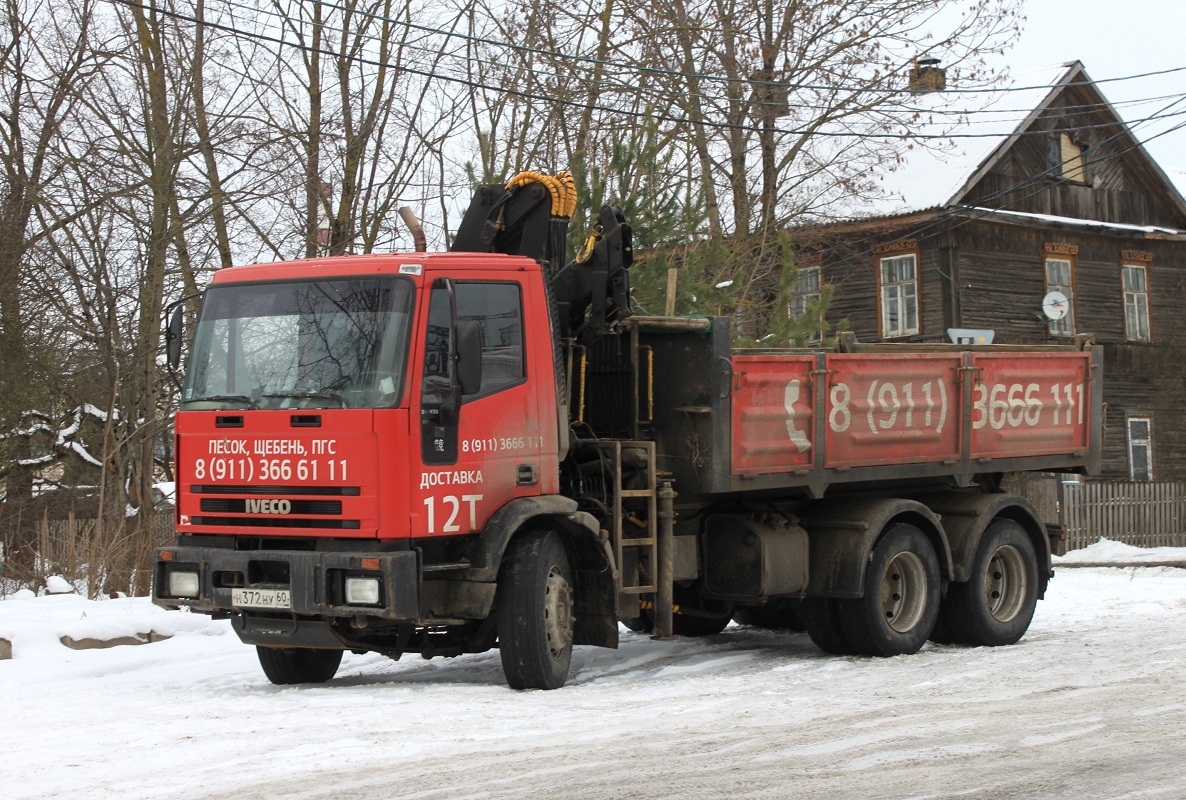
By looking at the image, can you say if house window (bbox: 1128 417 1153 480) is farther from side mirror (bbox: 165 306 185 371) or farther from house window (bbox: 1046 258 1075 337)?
side mirror (bbox: 165 306 185 371)

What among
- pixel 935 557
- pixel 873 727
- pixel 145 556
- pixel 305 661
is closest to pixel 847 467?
pixel 935 557

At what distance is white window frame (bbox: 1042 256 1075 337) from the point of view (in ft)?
115

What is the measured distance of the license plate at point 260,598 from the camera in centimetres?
841

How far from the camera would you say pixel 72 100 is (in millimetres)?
19156

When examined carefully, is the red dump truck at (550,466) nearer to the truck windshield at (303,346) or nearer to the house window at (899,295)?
the truck windshield at (303,346)

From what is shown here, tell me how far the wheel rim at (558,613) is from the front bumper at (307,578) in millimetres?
1005

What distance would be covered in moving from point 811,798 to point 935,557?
5.91 meters

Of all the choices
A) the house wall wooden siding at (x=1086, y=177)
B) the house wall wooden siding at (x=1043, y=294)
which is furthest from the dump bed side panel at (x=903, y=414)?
the house wall wooden siding at (x=1086, y=177)

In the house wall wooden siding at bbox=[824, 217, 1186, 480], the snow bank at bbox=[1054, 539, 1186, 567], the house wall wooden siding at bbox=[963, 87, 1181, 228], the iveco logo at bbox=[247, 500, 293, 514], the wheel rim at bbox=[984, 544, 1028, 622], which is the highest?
the house wall wooden siding at bbox=[963, 87, 1181, 228]

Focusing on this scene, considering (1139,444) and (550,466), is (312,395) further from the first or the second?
(1139,444)

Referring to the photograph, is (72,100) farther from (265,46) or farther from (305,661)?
(305,661)

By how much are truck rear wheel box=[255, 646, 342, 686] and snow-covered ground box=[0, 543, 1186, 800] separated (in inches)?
6.9

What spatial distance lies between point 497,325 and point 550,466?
0.99 m

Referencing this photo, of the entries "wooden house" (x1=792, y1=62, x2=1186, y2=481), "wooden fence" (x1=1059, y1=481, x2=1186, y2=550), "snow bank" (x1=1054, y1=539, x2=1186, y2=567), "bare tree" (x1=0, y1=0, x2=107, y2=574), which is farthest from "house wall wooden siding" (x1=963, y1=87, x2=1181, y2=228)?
"bare tree" (x1=0, y1=0, x2=107, y2=574)
